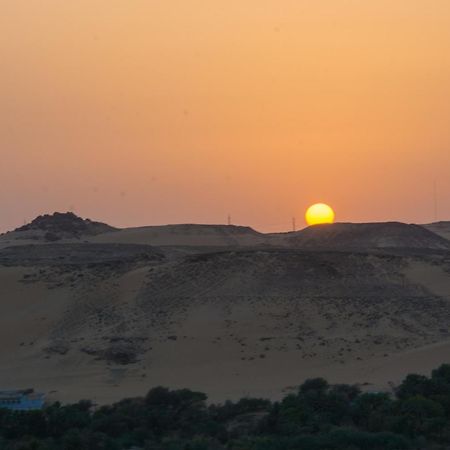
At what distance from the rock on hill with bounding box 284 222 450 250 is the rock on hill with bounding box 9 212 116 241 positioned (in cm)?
1555

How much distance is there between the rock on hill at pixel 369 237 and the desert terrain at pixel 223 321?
16855mm

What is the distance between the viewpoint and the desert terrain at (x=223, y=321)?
4600cm

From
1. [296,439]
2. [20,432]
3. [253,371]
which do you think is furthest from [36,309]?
[296,439]

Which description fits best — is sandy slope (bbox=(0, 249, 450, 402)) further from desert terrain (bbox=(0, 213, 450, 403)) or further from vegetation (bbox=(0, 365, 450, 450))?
vegetation (bbox=(0, 365, 450, 450))

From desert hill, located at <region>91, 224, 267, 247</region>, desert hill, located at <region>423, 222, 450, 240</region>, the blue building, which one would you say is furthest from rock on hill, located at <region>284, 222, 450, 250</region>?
the blue building

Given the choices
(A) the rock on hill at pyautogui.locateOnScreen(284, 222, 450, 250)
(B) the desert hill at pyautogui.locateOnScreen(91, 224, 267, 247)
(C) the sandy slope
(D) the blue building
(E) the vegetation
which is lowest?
(E) the vegetation

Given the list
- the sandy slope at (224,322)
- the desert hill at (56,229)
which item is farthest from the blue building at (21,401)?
the desert hill at (56,229)

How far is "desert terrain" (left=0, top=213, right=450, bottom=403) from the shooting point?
151 feet

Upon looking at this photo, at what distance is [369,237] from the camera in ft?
284

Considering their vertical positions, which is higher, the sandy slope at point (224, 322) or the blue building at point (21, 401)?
the sandy slope at point (224, 322)

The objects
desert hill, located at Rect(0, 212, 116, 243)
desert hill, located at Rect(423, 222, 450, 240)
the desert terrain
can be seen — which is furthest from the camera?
desert hill, located at Rect(423, 222, 450, 240)

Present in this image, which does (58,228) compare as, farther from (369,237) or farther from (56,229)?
(369,237)

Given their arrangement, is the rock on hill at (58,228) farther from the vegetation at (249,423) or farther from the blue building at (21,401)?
the vegetation at (249,423)

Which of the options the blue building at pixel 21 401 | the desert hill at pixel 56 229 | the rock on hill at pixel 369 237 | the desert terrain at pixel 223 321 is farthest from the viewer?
the desert hill at pixel 56 229
